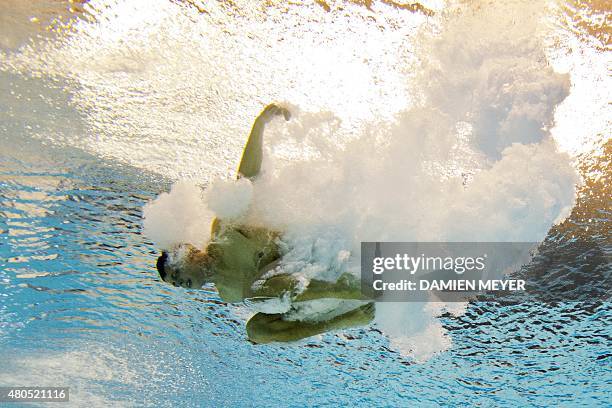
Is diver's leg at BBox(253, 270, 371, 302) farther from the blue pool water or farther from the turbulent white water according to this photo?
the blue pool water

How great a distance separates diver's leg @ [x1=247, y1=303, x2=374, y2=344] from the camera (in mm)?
3666

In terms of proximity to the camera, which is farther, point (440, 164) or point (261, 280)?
point (440, 164)

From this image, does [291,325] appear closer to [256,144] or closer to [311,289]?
[311,289]

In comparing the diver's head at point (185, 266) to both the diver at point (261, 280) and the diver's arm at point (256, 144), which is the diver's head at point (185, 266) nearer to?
the diver at point (261, 280)

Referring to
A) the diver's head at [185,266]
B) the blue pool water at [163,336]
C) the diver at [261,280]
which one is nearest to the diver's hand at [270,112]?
the diver at [261,280]

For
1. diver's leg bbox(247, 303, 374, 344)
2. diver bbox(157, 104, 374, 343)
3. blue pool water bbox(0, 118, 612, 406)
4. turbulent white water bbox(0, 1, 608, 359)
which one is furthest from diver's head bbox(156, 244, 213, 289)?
blue pool water bbox(0, 118, 612, 406)

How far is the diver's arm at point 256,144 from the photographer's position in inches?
135

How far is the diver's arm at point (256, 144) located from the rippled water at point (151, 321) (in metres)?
2.46

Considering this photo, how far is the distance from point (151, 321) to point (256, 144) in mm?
8474

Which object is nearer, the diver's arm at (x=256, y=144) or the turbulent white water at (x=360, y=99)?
the diver's arm at (x=256, y=144)

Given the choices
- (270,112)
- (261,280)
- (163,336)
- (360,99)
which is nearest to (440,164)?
(360,99)

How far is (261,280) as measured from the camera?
11.1 ft

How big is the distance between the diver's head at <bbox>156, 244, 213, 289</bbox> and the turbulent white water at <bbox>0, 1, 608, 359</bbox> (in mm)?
1390

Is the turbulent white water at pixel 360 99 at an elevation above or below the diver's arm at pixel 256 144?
above
